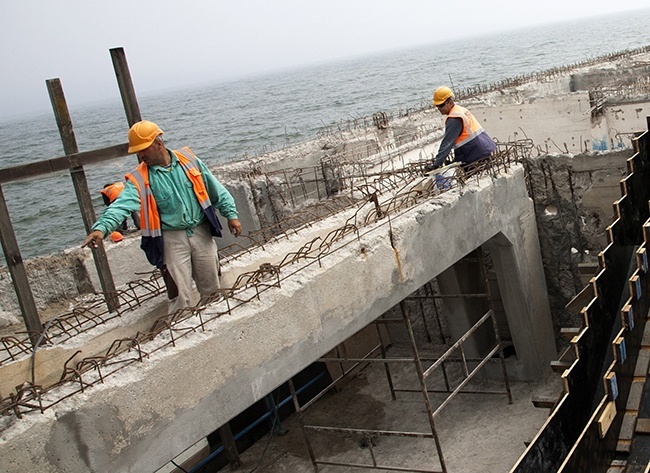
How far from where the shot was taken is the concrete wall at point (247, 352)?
17.2ft

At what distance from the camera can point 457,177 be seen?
9.03 m

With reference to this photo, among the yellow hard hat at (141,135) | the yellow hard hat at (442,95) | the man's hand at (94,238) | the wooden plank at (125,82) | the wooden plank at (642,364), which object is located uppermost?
the wooden plank at (125,82)

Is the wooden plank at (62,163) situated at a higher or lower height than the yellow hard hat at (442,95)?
higher

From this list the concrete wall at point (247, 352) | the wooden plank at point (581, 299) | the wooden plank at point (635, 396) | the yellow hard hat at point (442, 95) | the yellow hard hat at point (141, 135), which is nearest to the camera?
the concrete wall at point (247, 352)

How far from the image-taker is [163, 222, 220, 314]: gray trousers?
6.88 meters

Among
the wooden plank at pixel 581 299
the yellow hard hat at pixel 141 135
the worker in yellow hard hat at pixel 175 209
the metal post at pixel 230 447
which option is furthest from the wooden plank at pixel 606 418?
the metal post at pixel 230 447

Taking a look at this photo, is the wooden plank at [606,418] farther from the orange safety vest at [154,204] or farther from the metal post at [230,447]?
the metal post at [230,447]

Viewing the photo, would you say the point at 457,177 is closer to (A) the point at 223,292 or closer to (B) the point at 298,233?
(B) the point at 298,233

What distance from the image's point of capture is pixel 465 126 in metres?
9.53

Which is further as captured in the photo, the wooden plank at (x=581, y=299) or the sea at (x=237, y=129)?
the sea at (x=237, y=129)

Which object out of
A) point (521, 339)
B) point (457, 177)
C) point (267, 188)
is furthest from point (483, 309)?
point (267, 188)

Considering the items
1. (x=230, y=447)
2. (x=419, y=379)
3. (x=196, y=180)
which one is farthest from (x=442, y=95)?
(x=230, y=447)

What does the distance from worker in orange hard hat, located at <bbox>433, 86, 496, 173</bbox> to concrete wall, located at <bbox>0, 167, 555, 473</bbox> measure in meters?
0.41

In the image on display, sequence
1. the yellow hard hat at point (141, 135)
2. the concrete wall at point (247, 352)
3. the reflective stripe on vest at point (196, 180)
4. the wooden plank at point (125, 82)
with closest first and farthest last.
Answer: the concrete wall at point (247, 352) < the yellow hard hat at point (141, 135) < the reflective stripe on vest at point (196, 180) < the wooden plank at point (125, 82)
